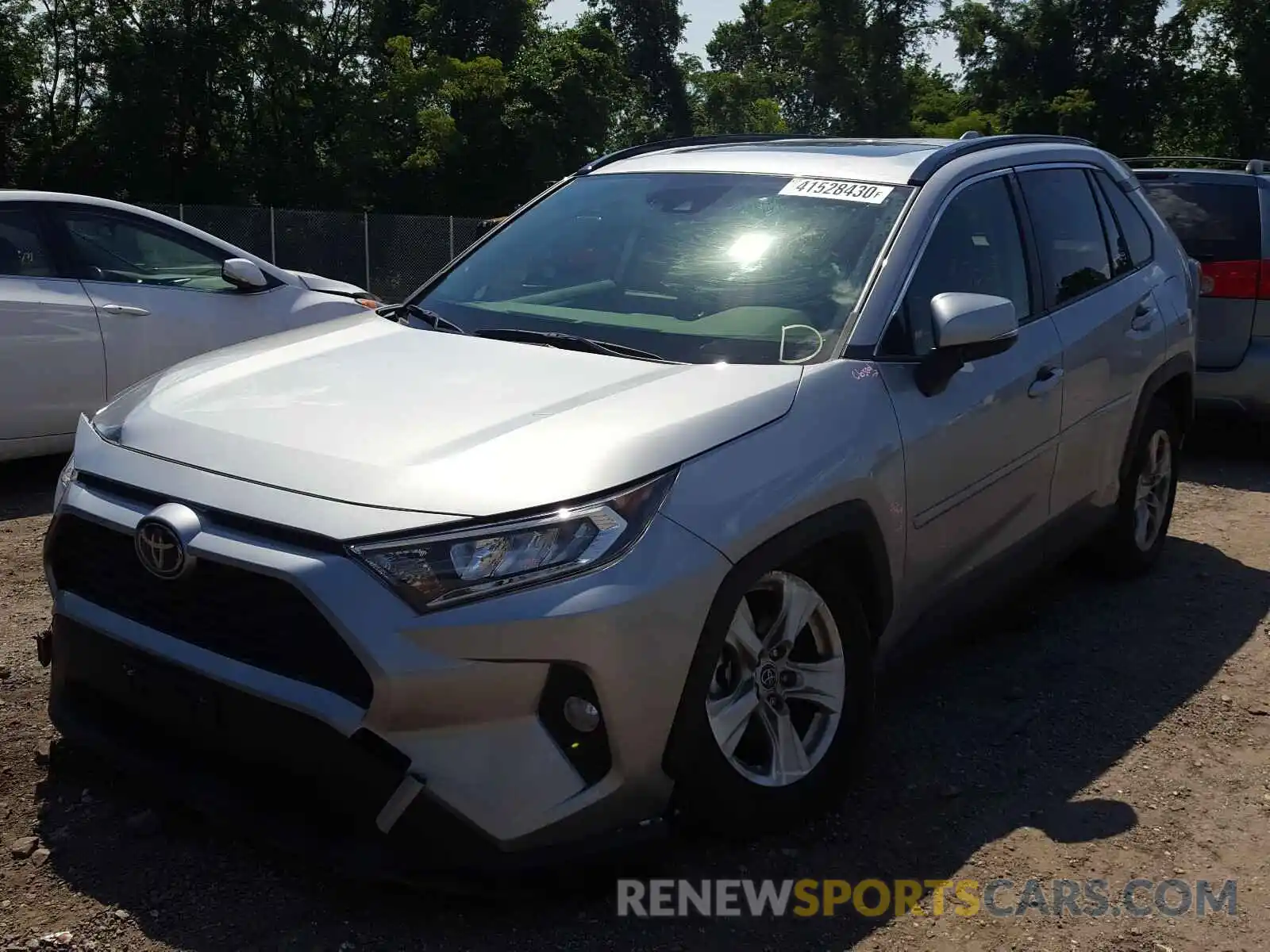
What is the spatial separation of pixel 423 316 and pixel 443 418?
110cm

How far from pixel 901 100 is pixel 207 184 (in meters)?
27.2

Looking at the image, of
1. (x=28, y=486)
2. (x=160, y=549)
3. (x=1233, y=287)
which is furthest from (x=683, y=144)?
(x=1233, y=287)

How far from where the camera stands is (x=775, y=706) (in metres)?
3.21

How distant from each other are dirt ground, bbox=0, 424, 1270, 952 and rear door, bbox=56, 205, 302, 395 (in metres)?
2.11

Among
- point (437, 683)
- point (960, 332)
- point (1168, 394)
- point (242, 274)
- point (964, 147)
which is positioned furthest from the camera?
point (242, 274)

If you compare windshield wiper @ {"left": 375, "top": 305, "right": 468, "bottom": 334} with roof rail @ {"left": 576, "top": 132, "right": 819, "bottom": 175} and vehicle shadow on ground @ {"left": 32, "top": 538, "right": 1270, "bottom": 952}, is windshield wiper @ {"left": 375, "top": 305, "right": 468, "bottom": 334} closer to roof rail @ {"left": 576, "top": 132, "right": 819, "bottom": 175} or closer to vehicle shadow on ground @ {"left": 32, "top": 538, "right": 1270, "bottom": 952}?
roof rail @ {"left": 576, "top": 132, "right": 819, "bottom": 175}

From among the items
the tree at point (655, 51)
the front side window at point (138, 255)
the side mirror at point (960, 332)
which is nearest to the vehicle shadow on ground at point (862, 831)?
the side mirror at point (960, 332)

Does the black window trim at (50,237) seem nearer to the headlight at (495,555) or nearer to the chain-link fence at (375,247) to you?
the headlight at (495,555)

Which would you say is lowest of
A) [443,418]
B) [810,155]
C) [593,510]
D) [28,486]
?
[28,486]

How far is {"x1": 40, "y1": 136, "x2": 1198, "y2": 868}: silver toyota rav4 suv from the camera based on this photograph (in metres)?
2.63

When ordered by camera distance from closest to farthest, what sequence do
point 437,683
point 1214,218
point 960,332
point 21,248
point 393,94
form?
point 437,683 < point 960,332 < point 21,248 < point 1214,218 < point 393,94

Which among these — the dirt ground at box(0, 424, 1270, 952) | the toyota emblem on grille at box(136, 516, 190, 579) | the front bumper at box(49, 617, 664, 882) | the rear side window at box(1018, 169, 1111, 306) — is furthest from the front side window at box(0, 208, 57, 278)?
the rear side window at box(1018, 169, 1111, 306)

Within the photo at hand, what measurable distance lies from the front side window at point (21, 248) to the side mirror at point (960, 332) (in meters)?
4.76

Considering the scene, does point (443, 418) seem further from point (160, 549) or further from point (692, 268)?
point (692, 268)
